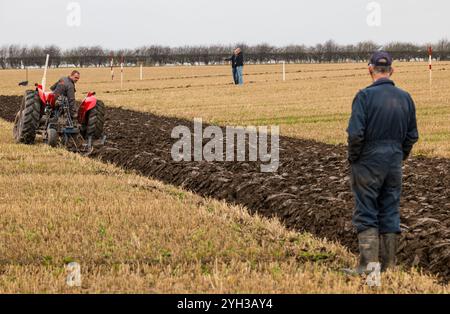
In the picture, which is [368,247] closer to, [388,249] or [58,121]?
[388,249]

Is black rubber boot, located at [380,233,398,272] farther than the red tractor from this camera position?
No

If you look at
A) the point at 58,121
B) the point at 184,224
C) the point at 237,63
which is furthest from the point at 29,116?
the point at 237,63

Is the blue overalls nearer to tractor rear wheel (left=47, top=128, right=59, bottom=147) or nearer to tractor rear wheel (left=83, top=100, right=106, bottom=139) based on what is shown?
tractor rear wheel (left=83, top=100, right=106, bottom=139)

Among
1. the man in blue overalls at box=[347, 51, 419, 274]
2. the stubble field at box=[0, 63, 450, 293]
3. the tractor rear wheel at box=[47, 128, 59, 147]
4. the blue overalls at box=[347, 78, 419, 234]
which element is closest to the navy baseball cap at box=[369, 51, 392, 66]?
the man in blue overalls at box=[347, 51, 419, 274]

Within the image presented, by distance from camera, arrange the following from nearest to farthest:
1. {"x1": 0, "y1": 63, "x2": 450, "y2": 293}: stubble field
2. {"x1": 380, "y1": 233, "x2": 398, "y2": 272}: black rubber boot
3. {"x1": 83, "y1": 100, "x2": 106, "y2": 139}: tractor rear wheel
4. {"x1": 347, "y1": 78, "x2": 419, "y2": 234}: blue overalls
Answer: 1. {"x1": 0, "y1": 63, "x2": 450, "y2": 293}: stubble field
2. {"x1": 347, "y1": 78, "x2": 419, "y2": 234}: blue overalls
3. {"x1": 380, "y1": 233, "x2": 398, "y2": 272}: black rubber boot
4. {"x1": 83, "y1": 100, "x2": 106, "y2": 139}: tractor rear wheel

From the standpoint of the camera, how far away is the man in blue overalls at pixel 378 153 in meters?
6.19

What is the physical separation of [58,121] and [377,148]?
34.8 feet

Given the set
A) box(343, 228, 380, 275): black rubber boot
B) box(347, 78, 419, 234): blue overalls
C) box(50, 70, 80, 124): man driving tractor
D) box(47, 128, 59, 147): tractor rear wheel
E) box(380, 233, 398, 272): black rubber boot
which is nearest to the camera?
box(347, 78, 419, 234): blue overalls

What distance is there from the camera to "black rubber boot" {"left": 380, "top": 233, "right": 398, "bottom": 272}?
252 inches

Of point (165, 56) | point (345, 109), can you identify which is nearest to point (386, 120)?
point (345, 109)

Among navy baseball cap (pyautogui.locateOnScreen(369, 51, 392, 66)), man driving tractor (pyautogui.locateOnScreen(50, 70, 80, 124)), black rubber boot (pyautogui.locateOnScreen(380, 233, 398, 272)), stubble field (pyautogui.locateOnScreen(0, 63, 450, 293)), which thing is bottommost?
stubble field (pyautogui.locateOnScreen(0, 63, 450, 293))

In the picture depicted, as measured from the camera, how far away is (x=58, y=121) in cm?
1566

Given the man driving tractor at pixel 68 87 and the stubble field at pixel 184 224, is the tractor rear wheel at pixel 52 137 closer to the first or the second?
the stubble field at pixel 184 224

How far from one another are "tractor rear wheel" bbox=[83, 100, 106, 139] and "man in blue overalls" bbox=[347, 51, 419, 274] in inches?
372
